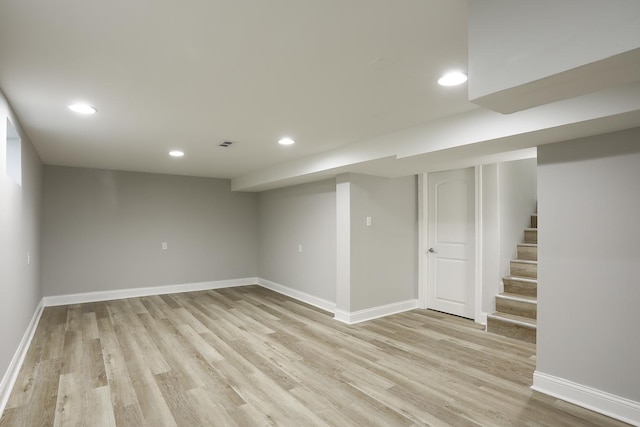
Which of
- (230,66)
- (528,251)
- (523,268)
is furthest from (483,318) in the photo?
(230,66)

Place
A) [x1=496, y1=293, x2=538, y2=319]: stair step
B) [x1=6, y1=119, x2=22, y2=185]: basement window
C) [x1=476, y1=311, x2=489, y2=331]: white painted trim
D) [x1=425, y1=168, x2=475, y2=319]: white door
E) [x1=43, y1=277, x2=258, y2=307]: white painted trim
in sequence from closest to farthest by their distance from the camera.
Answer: [x1=6, y1=119, x2=22, y2=185]: basement window < [x1=496, y1=293, x2=538, y2=319]: stair step < [x1=476, y1=311, x2=489, y2=331]: white painted trim < [x1=425, y1=168, x2=475, y2=319]: white door < [x1=43, y1=277, x2=258, y2=307]: white painted trim

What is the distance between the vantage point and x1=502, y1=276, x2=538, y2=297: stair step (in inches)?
158

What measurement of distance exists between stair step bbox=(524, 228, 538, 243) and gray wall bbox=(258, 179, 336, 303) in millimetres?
2615

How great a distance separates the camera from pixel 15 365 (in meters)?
2.93

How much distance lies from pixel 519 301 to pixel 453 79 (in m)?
2.89

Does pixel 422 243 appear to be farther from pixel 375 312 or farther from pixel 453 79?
pixel 453 79

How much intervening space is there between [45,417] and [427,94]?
339 centimetres

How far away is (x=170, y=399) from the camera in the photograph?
2.52 metres

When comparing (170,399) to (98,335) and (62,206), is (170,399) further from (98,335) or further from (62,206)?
(62,206)

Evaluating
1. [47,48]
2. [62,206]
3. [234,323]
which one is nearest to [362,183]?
[234,323]

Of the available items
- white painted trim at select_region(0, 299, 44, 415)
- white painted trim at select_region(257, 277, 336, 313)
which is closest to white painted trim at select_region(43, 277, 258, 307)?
white painted trim at select_region(257, 277, 336, 313)

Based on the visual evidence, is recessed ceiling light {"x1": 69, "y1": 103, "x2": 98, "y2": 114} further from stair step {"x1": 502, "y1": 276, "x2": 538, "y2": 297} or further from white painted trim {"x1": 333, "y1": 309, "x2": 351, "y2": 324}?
stair step {"x1": 502, "y1": 276, "x2": 538, "y2": 297}

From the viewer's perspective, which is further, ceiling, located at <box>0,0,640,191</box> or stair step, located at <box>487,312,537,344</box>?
stair step, located at <box>487,312,537,344</box>

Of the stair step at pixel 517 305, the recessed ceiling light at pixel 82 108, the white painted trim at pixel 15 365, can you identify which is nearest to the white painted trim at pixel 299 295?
the stair step at pixel 517 305
